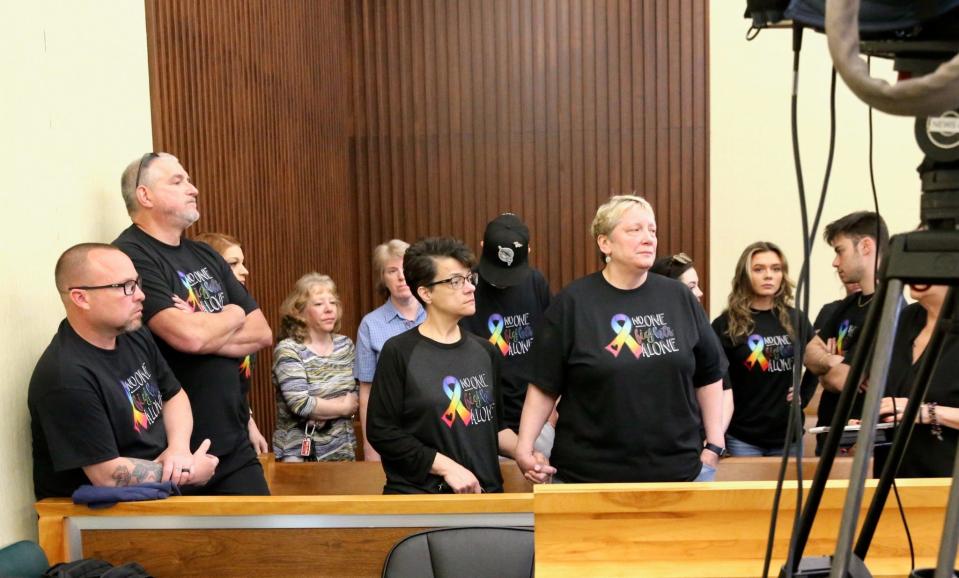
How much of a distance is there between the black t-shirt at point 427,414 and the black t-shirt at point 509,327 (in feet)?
3.45

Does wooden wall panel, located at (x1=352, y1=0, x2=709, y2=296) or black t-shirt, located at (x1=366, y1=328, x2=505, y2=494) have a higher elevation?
wooden wall panel, located at (x1=352, y1=0, x2=709, y2=296)

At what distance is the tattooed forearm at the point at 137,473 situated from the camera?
2.60m

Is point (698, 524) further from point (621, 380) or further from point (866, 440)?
point (866, 440)

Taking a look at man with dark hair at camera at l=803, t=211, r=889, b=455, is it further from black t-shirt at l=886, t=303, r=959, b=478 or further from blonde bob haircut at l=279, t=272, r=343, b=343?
blonde bob haircut at l=279, t=272, r=343, b=343

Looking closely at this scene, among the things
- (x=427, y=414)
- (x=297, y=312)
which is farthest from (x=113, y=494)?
(x=297, y=312)

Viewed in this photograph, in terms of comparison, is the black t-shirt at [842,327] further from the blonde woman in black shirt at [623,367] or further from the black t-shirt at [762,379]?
the blonde woman in black shirt at [623,367]

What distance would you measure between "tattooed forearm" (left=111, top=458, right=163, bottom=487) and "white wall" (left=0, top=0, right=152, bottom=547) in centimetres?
30

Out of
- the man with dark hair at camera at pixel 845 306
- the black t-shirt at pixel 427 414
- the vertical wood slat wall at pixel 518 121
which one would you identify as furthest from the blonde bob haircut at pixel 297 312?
the vertical wood slat wall at pixel 518 121

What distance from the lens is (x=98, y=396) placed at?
102 inches

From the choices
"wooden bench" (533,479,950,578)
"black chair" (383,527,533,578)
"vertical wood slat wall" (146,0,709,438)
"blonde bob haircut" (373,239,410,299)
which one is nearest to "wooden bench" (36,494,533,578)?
"black chair" (383,527,533,578)

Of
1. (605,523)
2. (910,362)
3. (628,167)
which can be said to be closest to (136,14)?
(605,523)

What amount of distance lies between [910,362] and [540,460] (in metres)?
1.16

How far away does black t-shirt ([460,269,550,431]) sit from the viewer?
418cm

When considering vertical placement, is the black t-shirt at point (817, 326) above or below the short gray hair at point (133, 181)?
below
